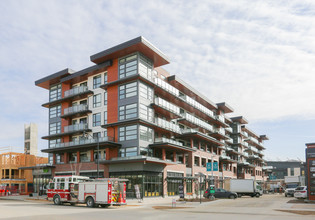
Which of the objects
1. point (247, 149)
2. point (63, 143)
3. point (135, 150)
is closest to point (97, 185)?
point (135, 150)

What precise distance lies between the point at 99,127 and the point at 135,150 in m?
9.35

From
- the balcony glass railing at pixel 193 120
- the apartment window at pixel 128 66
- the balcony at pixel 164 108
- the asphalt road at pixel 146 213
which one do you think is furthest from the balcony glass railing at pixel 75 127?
the asphalt road at pixel 146 213

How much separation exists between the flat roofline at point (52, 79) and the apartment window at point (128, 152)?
1902 cm

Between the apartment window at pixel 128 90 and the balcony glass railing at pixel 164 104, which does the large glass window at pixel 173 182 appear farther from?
the apartment window at pixel 128 90

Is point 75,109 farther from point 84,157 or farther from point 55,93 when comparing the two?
point 84,157

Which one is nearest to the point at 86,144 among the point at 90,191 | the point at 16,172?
the point at 90,191

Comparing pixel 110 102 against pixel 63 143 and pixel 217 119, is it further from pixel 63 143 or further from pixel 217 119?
pixel 217 119

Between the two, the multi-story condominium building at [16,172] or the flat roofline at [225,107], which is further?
the flat roofline at [225,107]

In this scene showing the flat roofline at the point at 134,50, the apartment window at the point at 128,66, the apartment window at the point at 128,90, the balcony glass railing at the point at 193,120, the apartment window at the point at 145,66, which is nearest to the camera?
the flat roofline at the point at 134,50

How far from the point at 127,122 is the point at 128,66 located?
8216 millimetres

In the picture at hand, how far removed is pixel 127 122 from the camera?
47.4 metres

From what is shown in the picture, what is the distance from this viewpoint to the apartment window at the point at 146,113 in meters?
47.7

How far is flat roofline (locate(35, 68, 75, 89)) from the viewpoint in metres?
58.5

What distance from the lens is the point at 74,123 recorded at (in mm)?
58719
